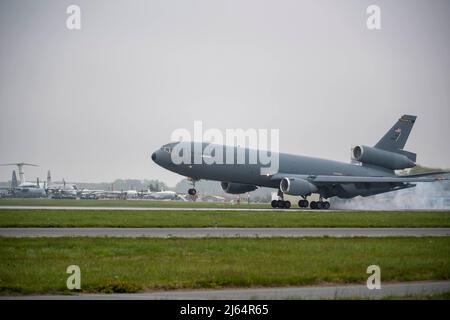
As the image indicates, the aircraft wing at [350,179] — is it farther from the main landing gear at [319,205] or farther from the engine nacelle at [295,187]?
the main landing gear at [319,205]

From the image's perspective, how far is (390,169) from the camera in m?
70.9

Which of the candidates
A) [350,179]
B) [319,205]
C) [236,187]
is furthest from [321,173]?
[236,187]

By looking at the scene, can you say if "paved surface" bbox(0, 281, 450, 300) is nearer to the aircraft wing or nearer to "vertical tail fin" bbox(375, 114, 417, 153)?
the aircraft wing

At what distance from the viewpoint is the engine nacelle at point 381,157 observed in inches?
A: 2719

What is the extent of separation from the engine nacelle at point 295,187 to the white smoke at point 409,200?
10.5m

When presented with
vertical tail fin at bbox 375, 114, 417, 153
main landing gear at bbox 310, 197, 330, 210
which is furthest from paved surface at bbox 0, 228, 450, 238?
vertical tail fin at bbox 375, 114, 417, 153

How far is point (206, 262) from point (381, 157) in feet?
172

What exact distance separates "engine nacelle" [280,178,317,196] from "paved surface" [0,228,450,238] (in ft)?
85.2

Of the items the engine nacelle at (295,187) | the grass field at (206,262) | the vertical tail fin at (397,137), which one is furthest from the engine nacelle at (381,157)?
the grass field at (206,262)

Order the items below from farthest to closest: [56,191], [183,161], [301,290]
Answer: [56,191]
[183,161]
[301,290]

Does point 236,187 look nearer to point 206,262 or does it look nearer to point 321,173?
point 321,173
